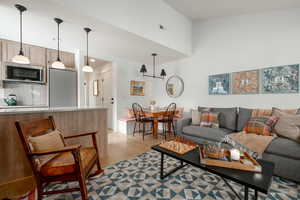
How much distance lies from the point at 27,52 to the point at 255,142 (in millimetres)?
4761

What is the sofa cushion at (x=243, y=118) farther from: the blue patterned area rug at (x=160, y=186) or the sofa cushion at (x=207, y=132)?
the blue patterned area rug at (x=160, y=186)

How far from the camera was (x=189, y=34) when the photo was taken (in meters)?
3.81

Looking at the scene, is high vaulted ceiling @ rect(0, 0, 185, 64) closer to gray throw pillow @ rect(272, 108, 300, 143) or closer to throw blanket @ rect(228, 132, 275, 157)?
throw blanket @ rect(228, 132, 275, 157)

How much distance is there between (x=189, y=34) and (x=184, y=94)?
1710 millimetres

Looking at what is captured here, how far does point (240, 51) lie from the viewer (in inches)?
123

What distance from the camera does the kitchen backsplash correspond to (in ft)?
9.80

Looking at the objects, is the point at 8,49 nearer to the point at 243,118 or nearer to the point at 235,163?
the point at 235,163

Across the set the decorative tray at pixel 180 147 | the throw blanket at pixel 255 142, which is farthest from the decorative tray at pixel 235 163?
the throw blanket at pixel 255 142

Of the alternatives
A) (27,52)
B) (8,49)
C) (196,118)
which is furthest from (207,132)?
(8,49)

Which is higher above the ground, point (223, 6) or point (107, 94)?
point (223, 6)

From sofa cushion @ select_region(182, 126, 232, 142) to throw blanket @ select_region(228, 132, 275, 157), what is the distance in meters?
0.30

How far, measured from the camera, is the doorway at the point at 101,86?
471 cm

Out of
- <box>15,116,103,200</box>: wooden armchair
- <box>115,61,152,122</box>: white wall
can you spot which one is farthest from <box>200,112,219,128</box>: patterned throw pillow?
<box>115,61,152,122</box>: white wall

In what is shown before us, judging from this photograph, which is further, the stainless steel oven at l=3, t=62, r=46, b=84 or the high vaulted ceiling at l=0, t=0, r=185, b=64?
the stainless steel oven at l=3, t=62, r=46, b=84
